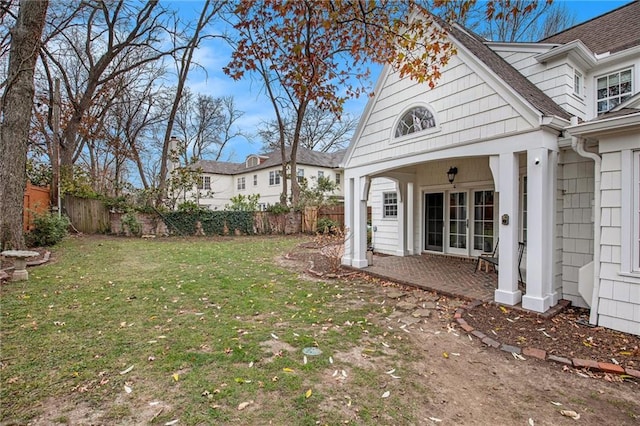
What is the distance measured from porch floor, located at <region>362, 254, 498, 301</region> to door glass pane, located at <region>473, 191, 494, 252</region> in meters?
0.53

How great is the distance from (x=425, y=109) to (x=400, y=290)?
3705 mm

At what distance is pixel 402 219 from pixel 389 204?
2.75 feet

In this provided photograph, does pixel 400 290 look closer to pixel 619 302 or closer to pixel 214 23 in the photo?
pixel 619 302

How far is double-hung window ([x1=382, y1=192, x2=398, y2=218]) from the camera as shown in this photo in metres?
10.3

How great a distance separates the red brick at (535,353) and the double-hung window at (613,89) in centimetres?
567

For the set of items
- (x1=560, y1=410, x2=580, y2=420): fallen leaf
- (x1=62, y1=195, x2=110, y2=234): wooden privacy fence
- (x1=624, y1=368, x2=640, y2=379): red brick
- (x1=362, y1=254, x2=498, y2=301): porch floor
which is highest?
(x1=62, y1=195, x2=110, y2=234): wooden privacy fence

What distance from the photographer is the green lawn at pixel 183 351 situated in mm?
2496

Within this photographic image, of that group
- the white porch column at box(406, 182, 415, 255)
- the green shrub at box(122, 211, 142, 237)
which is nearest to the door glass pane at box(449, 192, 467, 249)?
the white porch column at box(406, 182, 415, 255)

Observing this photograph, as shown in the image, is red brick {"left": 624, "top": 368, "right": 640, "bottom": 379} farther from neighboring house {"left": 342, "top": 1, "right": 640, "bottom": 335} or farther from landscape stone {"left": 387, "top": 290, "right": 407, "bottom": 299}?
landscape stone {"left": 387, "top": 290, "right": 407, "bottom": 299}

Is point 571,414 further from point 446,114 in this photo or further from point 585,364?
point 446,114

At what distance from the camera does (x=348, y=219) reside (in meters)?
8.32

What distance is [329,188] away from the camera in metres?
24.3

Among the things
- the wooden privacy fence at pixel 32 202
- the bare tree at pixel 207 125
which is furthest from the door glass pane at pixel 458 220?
the bare tree at pixel 207 125

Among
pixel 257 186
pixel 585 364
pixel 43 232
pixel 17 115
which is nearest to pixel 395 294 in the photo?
pixel 585 364
